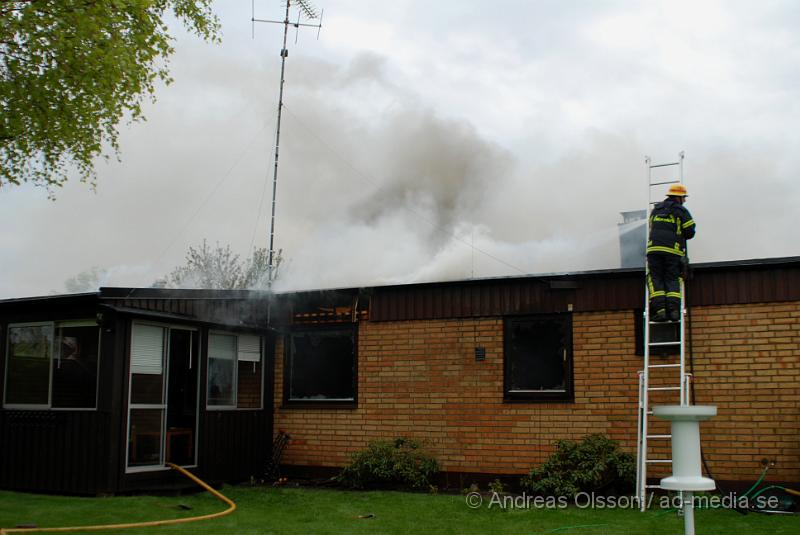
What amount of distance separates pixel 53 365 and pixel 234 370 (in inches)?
105

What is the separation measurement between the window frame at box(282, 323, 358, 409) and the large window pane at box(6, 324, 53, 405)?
3.58 meters

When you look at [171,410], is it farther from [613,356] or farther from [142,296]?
[613,356]

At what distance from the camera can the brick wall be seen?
9609mm

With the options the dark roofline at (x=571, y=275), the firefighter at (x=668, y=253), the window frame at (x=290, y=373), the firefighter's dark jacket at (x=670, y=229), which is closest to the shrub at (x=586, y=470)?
the firefighter at (x=668, y=253)

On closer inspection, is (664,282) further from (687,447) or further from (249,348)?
(249,348)

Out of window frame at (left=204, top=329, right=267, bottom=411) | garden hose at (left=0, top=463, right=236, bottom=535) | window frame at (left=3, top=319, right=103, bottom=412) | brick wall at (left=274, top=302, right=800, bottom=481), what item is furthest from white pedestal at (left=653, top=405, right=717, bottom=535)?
window frame at (left=204, top=329, right=267, bottom=411)

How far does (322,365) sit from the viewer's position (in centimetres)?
1258

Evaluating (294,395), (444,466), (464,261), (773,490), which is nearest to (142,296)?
(294,395)

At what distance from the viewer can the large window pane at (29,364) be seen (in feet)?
36.2

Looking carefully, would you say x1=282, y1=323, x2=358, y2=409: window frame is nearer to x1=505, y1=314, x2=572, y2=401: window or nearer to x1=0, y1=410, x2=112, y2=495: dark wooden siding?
x1=505, y1=314, x2=572, y2=401: window

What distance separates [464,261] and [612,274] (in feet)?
14.9

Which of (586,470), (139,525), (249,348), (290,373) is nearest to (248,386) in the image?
(249,348)

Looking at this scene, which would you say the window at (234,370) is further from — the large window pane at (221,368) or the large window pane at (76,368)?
the large window pane at (76,368)

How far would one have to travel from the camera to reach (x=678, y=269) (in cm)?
912
